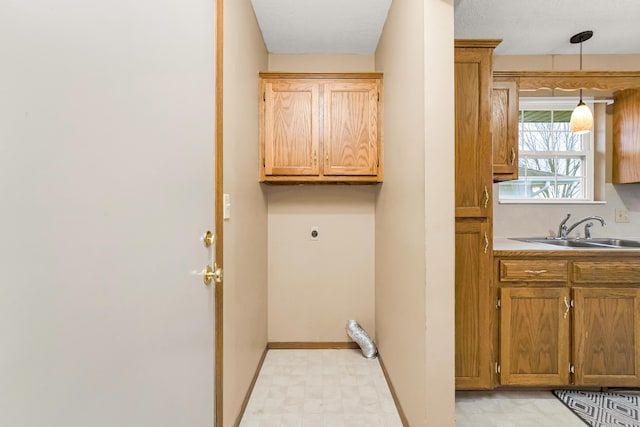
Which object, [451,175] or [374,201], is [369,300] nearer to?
[374,201]

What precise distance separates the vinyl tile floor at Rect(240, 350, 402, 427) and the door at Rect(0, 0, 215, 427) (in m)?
1.02

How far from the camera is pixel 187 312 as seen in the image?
989mm

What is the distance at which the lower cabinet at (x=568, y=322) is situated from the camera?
193cm

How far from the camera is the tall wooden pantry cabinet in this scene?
6.03 ft

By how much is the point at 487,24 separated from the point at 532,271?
1.76 meters

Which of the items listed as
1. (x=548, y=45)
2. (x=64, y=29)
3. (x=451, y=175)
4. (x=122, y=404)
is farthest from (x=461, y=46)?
(x=122, y=404)

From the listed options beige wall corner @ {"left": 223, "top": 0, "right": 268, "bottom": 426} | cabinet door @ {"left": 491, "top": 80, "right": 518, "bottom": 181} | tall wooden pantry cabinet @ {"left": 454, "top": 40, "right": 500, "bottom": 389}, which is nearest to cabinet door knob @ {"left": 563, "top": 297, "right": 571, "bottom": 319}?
tall wooden pantry cabinet @ {"left": 454, "top": 40, "right": 500, "bottom": 389}

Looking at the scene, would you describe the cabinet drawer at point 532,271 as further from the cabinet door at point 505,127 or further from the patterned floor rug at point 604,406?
the patterned floor rug at point 604,406

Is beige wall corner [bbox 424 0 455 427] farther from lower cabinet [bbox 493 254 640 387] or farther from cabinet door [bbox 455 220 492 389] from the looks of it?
lower cabinet [bbox 493 254 640 387]

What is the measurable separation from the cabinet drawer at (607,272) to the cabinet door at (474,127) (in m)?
0.75

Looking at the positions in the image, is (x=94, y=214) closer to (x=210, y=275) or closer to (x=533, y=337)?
(x=210, y=275)

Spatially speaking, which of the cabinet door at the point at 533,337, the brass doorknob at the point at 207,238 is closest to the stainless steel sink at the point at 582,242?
the cabinet door at the point at 533,337

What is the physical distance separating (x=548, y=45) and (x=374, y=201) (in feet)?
6.05

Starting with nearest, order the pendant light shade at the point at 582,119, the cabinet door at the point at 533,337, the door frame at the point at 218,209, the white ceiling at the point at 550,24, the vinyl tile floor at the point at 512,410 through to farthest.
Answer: the door frame at the point at 218,209 < the vinyl tile floor at the point at 512,410 < the cabinet door at the point at 533,337 < the white ceiling at the point at 550,24 < the pendant light shade at the point at 582,119
